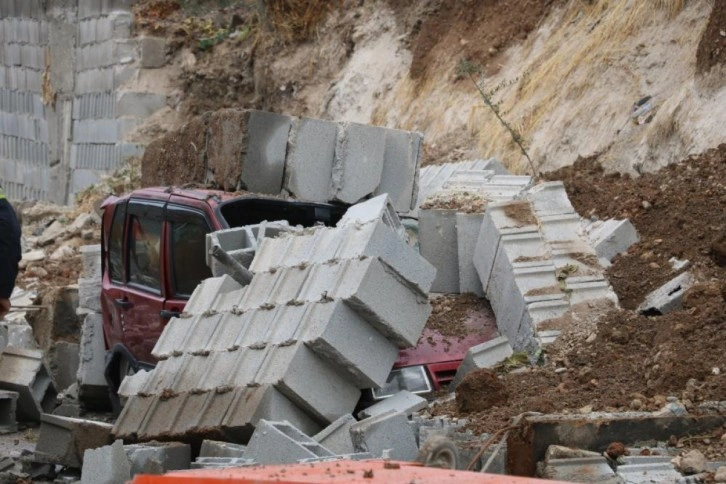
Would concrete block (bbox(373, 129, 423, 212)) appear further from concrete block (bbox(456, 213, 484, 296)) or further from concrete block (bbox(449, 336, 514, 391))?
concrete block (bbox(449, 336, 514, 391))

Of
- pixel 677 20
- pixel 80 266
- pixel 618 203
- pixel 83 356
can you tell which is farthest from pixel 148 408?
pixel 80 266

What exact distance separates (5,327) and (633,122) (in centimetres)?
633

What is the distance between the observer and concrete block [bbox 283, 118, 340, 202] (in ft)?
37.4

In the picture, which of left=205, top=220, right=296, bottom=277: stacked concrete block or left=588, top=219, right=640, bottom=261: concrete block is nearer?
left=205, top=220, right=296, bottom=277: stacked concrete block

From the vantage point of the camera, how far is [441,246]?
1094 centimetres

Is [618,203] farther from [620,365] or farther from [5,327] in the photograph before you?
[5,327]

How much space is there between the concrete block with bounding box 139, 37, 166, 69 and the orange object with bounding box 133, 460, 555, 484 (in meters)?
18.8

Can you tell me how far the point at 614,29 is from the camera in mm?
15141

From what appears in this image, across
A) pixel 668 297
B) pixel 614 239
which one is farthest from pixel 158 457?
pixel 614 239

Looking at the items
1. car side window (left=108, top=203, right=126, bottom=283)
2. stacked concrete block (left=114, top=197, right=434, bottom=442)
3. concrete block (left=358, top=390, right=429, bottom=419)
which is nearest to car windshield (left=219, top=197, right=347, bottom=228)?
stacked concrete block (left=114, top=197, right=434, bottom=442)

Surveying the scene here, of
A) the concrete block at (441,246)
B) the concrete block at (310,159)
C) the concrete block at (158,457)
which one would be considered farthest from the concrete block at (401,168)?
the concrete block at (158,457)

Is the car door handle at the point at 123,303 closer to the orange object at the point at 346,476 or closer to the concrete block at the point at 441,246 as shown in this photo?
the concrete block at the point at 441,246

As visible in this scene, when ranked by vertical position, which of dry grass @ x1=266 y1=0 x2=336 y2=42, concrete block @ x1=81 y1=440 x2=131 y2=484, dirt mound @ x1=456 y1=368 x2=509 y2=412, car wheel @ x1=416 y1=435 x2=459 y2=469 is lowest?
car wheel @ x1=416 y1=435 x2=459 y2=469

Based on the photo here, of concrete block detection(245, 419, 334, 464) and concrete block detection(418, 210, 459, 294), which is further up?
concrete block detection(418, 210, 459, 294)
